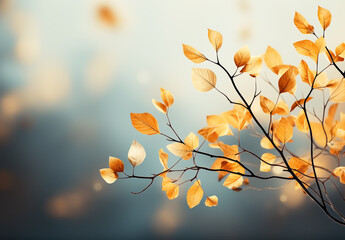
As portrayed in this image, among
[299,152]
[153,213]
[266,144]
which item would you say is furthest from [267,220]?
[266,144]

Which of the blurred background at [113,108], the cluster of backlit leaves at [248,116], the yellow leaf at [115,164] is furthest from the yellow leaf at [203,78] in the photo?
the blurred background at [113,108]

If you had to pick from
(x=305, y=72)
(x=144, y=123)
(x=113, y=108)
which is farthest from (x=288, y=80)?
(x=113, y=108)

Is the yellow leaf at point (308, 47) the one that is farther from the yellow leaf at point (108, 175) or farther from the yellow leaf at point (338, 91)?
the yellow leaf at point (108, 175)

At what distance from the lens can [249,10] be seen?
78cm

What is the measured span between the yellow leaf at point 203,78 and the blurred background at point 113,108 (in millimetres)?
497

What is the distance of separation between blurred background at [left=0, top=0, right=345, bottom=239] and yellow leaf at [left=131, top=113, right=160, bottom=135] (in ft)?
1.70

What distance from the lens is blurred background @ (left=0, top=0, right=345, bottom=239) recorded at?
758 mm

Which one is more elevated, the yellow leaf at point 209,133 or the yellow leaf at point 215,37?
the yellow leaf at point 215,37

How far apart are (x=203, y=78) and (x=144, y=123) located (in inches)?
2.7

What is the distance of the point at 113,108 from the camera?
0.83 metres

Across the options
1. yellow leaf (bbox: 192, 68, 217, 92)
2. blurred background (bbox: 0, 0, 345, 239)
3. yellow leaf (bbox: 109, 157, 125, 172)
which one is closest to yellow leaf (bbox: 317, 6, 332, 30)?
yellow leaf (bbox: 192, 68, 217, 92)

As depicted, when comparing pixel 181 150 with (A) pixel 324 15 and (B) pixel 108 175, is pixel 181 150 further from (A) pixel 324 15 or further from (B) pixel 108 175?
(A) pixel 324 15

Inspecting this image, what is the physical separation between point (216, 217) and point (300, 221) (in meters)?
0.20

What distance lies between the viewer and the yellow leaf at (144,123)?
0.91ft
